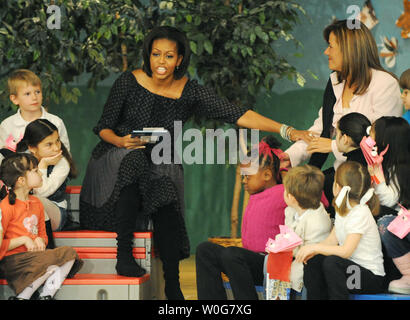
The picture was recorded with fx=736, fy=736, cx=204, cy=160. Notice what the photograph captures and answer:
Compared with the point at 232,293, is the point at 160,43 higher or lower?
higher

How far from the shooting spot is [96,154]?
3.59 meters

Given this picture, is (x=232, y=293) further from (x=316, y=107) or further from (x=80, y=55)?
(x=316, y=107)

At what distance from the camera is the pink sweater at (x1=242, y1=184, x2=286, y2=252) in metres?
3.15

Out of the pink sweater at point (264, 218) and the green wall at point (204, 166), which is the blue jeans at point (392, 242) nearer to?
the pink sweater at point (264, 218)

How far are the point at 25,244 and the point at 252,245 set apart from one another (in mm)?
987

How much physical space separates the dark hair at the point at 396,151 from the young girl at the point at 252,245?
47 cm

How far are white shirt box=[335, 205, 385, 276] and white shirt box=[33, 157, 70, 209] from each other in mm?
1389

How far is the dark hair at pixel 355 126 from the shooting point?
3146mm

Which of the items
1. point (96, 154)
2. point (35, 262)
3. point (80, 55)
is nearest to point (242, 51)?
point (80, 55)

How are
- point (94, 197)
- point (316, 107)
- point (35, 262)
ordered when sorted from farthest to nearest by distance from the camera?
point (316, 107), point (94, 197), point (35, 262)

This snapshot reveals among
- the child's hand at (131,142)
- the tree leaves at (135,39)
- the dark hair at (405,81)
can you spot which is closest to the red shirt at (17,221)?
the child's hand at (131,142)

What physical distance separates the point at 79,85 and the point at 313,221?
10.3 ft

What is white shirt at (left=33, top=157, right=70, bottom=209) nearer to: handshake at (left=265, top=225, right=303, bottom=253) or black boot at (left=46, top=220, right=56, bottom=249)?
black boot at (left=46, top=220, right=56, bottom=249)

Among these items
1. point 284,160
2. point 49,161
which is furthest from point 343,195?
point 49,161
